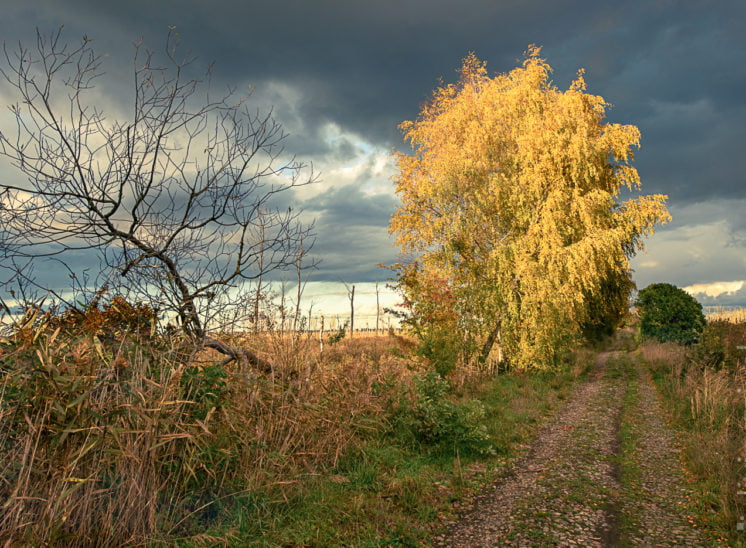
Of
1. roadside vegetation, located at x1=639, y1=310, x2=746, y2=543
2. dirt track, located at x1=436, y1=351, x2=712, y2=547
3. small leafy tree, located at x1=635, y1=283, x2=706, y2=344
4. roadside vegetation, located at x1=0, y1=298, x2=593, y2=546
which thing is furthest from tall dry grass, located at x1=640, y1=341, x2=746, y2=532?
small leafy tree, located at x1=635, y1=283, x2=706, y2=344

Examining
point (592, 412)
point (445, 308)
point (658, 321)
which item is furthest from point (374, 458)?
point (658, 321)

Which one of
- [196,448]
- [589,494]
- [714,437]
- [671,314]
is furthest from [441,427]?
[671,314]

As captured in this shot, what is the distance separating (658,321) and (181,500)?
27515mm

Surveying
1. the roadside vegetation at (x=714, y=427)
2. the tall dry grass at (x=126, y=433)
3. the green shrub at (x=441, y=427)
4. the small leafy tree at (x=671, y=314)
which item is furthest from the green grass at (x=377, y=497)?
the small leafy tree at (x=671, y=314)

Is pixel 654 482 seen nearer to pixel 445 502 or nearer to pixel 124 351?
pixel 445 502

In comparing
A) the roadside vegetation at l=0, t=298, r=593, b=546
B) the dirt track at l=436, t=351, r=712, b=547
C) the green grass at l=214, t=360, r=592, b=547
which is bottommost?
the dirt track at l=436, t=351, r=712, b=547

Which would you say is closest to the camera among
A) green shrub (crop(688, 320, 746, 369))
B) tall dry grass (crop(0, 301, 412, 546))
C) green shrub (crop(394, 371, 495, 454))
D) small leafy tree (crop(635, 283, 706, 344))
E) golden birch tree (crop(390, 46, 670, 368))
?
tall dry grass (crop(0, 301, 412, 546))

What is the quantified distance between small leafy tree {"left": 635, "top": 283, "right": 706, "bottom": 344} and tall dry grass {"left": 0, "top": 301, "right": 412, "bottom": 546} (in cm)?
2379

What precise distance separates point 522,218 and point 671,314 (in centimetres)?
1392

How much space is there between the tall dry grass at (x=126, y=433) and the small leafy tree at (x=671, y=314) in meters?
23.8

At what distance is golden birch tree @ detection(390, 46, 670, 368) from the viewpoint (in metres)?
15.5

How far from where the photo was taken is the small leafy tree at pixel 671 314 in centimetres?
2338

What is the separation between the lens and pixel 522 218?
1680cm

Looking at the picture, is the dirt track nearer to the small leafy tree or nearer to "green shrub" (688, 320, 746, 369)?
"green shrub" (688, 320, 746, 369)
